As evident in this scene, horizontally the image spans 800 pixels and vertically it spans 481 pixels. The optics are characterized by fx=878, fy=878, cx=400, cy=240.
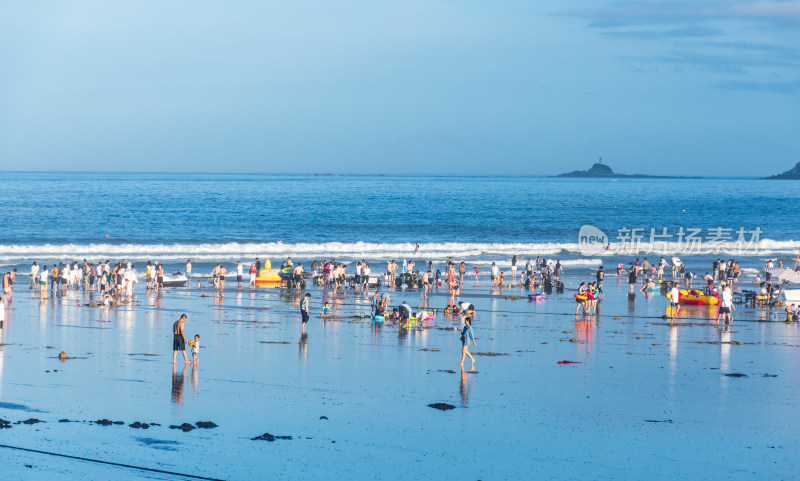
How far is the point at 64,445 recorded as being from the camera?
1552cm

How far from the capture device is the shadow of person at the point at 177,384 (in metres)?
19.0

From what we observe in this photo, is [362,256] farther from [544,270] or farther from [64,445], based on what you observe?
[64,445]

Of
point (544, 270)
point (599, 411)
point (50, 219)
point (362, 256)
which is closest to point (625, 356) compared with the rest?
point (599, 411)

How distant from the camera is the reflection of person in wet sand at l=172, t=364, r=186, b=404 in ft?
62.2

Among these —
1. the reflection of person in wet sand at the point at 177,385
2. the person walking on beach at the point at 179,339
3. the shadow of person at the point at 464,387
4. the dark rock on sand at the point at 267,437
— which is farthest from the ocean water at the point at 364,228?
the dark rock on sand at the point at 267,437

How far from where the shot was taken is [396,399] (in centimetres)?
1936

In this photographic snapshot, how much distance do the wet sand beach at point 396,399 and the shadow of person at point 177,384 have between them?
0.27 ft

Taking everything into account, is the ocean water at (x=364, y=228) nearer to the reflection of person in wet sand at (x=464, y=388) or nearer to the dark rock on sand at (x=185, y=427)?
the reflection of person in wet sand at (x=464, y=388)

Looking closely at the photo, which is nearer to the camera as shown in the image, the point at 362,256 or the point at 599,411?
the point at 599,411

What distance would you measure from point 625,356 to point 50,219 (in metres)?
90.2

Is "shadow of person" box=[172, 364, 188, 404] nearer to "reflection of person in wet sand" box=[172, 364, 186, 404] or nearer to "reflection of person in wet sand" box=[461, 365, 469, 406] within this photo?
"reflection of person in wet sand" box=[172, 364, 186, 404]

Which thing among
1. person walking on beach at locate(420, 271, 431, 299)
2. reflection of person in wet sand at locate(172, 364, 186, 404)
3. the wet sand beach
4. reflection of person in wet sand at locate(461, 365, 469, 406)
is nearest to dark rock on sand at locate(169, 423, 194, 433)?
the wet sand beach

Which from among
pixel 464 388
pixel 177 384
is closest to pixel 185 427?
pixel 177 384

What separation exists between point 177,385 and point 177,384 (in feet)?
0.42
